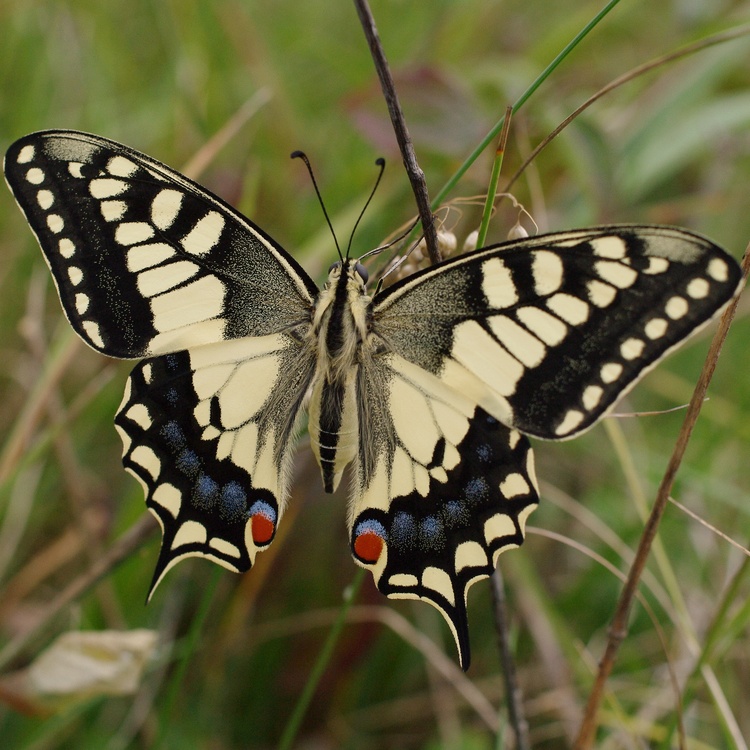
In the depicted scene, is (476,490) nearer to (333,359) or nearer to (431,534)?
(431,534)

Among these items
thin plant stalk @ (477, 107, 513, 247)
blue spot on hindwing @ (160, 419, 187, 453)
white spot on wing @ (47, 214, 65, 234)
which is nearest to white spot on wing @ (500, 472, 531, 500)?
thin plant stalk @ (477, 107, 513, 247)

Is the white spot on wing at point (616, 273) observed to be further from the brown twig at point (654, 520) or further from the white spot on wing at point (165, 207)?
the white spot on wing at point (165, 207)

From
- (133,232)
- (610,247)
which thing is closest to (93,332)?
(133,232)

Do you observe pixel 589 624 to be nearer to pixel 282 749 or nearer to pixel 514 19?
pixel 282 749

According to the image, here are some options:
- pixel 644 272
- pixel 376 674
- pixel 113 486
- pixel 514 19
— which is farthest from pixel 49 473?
pixel 514 19

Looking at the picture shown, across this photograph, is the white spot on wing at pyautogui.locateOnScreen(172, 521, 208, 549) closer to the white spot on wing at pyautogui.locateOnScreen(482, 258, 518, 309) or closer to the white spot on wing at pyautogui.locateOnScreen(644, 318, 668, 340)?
the white spot on wing at pyautogui.locateOnScreen(482, 258, 518, 309)

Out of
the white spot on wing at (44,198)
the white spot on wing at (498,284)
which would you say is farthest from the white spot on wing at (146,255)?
the white spot on wing at (498,284)
